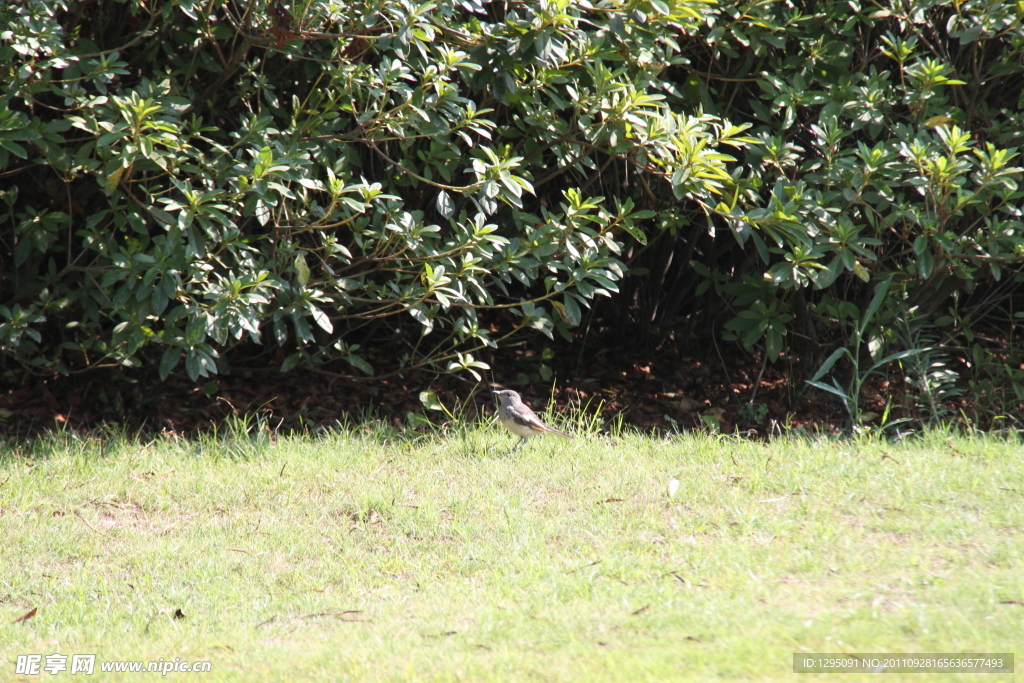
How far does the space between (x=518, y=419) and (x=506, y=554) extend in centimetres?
162

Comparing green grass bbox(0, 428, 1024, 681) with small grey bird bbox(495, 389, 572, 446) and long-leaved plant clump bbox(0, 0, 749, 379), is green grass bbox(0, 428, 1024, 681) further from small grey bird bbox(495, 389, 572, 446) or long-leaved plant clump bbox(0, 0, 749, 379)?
long-leaved plant clump bbox(0, 0, 749, 379)

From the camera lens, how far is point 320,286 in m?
6.34

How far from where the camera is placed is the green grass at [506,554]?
148 inches

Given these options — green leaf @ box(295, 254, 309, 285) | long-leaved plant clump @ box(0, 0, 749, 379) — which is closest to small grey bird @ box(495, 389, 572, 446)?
long-leaved plant clump @ box(0, 0, 749, 379)

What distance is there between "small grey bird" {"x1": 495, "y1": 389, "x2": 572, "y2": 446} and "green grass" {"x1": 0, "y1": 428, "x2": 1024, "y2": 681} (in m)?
0.13

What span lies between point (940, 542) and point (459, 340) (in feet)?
11.4

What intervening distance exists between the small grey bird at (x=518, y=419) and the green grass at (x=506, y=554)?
0.43 feet

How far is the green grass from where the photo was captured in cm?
375

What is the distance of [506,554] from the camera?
475 centimetres

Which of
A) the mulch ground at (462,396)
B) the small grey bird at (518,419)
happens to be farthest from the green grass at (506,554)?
the mulch ground at (462,396)

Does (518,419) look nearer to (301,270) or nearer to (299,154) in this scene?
(301,270)

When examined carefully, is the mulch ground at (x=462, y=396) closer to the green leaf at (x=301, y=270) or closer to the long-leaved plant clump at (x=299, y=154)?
the long-leaved plant clump at (x=299, y=154)

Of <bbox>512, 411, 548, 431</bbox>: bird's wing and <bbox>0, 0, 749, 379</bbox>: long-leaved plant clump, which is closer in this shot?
<bbox>0, 0, 749, 379</bbox>: long-leaved plant clump

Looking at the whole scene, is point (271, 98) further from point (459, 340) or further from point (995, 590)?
point (995, 590)
